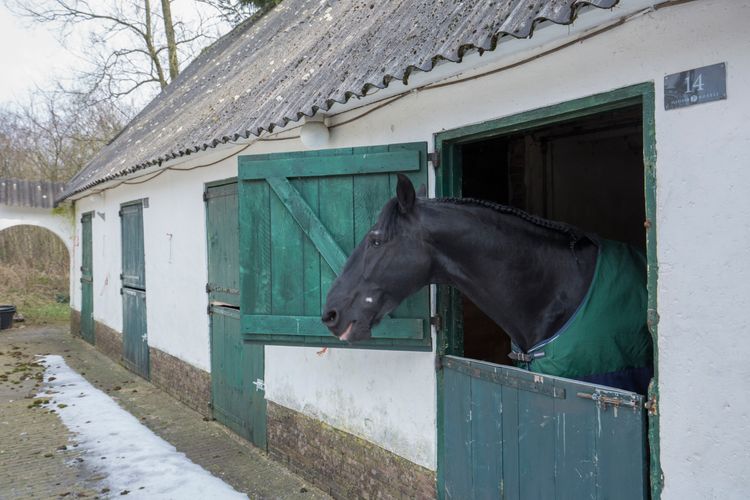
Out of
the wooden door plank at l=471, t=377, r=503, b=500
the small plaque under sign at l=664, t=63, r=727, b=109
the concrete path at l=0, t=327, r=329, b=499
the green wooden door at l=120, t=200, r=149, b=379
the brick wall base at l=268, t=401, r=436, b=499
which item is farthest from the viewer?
the green wooden door at l=120, t=200, r=149, b=379

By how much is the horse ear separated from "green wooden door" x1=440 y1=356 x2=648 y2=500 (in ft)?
3.17

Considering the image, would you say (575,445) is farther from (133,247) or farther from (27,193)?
(27,193)

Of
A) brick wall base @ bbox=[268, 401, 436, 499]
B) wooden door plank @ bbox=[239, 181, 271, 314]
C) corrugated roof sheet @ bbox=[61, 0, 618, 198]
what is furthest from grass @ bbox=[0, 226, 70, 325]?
wooden door plank @ bbox=[239, 181, 271, 314]

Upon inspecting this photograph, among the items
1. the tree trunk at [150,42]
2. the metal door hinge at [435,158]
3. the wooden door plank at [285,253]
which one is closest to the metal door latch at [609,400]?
the metal door hinge at [435,158]

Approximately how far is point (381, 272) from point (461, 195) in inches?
38.4

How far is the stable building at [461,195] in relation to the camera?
2.18m

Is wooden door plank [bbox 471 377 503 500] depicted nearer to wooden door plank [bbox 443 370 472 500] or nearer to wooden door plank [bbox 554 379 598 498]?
wooden door plank [bbox 443 370 472 500]

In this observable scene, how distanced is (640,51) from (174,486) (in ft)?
14.0

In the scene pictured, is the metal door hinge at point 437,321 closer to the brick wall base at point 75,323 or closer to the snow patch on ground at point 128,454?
the snow patch on ground at point 128,454

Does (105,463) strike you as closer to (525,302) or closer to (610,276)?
(525,302)

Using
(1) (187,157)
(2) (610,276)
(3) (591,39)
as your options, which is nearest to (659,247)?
(2) (610,276)

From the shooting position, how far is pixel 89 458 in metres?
5.34

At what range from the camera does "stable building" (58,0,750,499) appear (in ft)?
7.16

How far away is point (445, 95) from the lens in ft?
11.3
